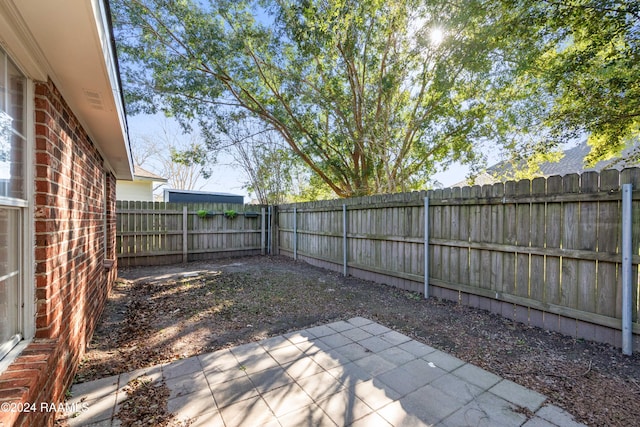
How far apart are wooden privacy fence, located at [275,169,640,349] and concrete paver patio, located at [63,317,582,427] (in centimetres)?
143

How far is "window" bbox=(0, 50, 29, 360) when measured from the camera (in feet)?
4.66

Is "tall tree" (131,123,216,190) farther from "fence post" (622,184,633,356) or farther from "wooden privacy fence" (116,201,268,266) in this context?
"fence post" (622,184,633,356)

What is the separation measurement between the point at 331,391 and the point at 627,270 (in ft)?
9.36

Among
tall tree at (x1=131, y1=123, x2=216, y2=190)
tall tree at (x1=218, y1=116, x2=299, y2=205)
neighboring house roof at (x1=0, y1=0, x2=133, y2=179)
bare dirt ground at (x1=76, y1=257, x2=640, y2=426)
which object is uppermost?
tall tree at (x1=131, y1=123, x2=216, y2=190)

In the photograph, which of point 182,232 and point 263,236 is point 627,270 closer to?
point 263,236

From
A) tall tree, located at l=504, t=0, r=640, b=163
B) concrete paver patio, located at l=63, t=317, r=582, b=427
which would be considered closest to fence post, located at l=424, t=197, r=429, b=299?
concrete paver patio, located at l=63, t=317, r=582, b=427

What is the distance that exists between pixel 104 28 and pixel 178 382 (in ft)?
8.13

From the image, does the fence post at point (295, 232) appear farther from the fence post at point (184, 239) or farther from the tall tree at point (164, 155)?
the tall tree at point (164, 155)

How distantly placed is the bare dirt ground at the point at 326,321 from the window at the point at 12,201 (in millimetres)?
883

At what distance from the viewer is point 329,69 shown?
736 centimetres

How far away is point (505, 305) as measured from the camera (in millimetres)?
3451

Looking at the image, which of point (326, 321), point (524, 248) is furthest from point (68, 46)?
point (524, 248)

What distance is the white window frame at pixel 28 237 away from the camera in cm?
159

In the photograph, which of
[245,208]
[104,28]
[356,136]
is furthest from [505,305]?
[245,208]
